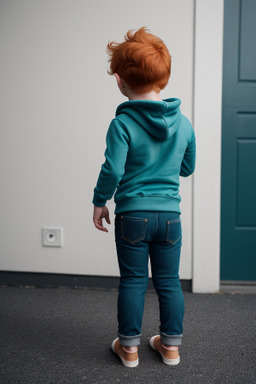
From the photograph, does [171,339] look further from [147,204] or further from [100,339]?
[147,204]

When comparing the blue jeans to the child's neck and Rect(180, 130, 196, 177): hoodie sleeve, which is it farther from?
the child's neck

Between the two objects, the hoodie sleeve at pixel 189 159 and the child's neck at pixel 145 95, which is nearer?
the child's neck at pixel 145 95

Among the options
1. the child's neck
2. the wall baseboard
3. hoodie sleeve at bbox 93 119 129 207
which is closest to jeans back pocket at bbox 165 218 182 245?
hoodie sleeve at bbox 93 119 129 207

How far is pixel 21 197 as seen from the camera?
2477 mm

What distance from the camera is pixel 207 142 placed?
232 cm

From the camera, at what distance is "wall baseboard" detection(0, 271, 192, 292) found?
2.44 m

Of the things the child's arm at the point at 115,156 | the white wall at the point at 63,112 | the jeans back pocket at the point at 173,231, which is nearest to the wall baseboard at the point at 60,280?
the white wall at the point at 63,112

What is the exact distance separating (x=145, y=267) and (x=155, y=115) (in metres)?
0.57

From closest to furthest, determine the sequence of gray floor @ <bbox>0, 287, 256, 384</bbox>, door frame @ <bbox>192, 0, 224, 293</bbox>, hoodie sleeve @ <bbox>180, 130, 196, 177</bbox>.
Result: gray floor @ <bbox>0, 287, 256, 384</bbox> → hoodie sleeve @ <bbox>180, 130, 196, 177</bbox> → door frame @ <bbox>192, 0, 224, 293</bbox>

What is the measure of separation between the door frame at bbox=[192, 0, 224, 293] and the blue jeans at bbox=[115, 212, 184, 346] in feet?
3.00

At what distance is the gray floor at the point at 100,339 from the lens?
4.68 ft

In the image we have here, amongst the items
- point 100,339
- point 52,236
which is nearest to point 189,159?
point 100,339

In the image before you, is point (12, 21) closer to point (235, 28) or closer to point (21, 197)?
point (21, 197)

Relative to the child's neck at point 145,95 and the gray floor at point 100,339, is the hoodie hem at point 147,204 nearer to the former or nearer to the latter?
the child's neck at point 145,95
